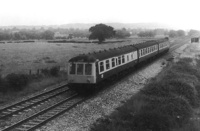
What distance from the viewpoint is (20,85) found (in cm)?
1764

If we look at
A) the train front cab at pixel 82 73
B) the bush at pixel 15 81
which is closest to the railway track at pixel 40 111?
the train front cab at pixel 82 73

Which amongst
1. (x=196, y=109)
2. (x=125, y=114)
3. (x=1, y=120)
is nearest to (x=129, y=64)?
(x=196, y=109)

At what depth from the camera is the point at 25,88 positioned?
17.9m

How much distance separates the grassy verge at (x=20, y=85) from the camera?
16.2 metres

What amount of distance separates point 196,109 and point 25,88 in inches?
453

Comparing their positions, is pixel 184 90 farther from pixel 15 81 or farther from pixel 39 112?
pixel 15 81

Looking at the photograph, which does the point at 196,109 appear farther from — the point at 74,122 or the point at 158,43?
the point at 158,43

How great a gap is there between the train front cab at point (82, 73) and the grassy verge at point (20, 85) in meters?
3.20

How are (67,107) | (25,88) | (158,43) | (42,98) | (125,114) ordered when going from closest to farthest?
(125,114), (67,107), (42,98), (25,88), (158,43)

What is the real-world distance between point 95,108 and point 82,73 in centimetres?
326

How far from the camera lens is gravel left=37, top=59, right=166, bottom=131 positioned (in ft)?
37.9

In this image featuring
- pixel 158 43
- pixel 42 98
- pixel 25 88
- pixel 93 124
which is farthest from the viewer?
pixel 158 43

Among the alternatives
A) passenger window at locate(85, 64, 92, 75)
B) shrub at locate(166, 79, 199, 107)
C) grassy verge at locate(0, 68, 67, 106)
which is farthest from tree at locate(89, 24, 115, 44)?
passenger window at locate(85, 64, 92, 75)

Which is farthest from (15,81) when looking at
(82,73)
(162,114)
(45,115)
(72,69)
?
(162,114)
